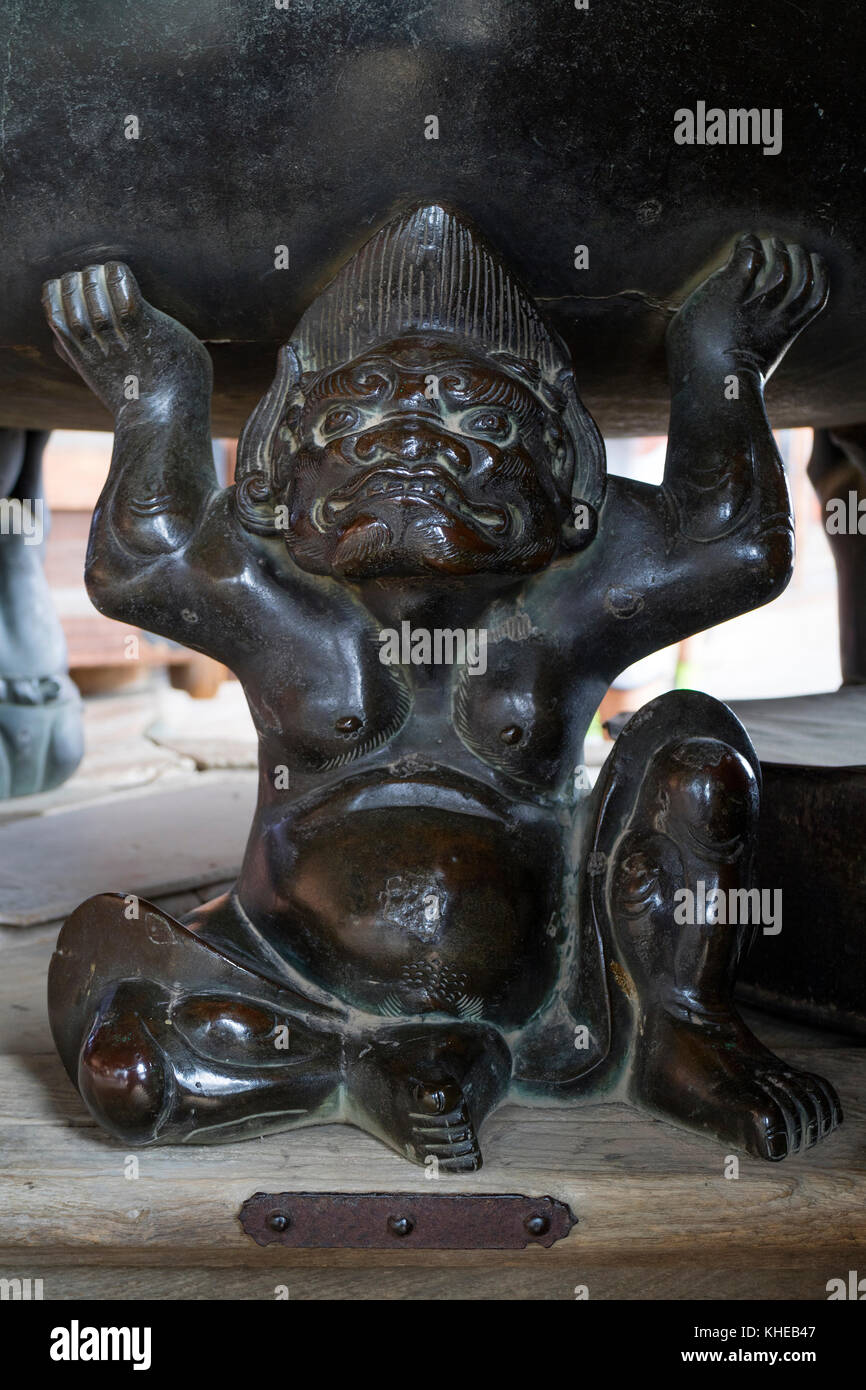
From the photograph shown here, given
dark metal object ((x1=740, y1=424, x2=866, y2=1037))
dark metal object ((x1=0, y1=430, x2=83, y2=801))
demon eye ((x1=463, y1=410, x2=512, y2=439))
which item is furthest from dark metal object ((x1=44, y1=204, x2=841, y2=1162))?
dark metal object ((x1=0, y1=430, x2=83, y2=801))

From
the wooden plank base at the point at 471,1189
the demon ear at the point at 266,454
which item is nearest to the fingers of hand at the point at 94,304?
the demon ear at the point at 266,454

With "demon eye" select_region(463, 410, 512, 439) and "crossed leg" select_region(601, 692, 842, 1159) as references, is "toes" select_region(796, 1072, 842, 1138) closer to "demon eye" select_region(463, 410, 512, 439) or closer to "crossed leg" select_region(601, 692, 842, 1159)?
"crossed leg" select_region(601, 692, 842, 1159)

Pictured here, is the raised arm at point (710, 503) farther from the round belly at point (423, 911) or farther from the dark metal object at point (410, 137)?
the round belly at point (423, 911)

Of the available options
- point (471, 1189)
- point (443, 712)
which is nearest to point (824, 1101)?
point (471, 1189)

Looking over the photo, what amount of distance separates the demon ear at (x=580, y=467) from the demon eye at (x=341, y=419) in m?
0.19

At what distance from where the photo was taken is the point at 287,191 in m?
1.17

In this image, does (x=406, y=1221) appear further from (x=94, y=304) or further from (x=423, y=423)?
(x=94, y=304)

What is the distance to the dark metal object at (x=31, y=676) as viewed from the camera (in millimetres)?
2705

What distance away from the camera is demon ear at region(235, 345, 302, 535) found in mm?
1286

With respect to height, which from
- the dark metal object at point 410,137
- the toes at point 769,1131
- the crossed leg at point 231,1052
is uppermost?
the dark metal object at point 410,137

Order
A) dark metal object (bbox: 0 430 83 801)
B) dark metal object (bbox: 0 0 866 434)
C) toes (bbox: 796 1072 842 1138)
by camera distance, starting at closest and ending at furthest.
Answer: dark metal object (bbox: 0 0 866 434)
toes (bbox: 796 1072 842 1138)
dark metal object (bbox: 0 430 83 801)

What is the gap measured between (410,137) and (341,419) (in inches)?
8.8

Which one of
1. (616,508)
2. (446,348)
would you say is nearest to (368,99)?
(446,348)

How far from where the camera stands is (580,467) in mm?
1301
